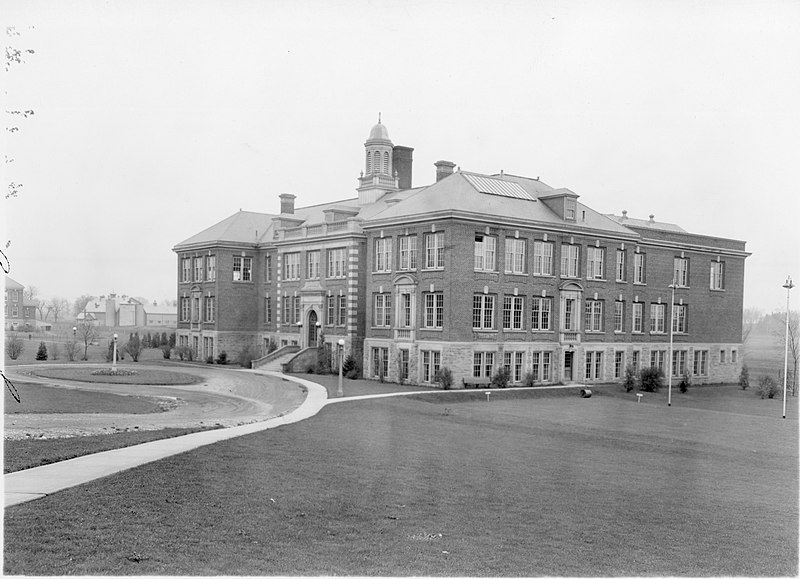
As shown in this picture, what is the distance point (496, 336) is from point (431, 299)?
4.22 meters

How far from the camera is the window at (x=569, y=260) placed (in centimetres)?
5069

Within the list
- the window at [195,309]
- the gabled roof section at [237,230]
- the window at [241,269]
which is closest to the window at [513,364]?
the window at [241,269]

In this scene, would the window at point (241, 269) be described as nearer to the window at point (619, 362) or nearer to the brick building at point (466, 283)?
the brick building at point (466, 283)

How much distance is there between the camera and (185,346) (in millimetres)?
69000

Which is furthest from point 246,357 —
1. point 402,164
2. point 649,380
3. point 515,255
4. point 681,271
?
point 681,271

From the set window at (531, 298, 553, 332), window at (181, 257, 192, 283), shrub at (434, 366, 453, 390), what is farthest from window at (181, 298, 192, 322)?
window at (531, 298, 553, 332)

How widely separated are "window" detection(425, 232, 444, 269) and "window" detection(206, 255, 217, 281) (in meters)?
24.8

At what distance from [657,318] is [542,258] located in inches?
523

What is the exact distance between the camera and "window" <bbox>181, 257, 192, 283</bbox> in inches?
2751

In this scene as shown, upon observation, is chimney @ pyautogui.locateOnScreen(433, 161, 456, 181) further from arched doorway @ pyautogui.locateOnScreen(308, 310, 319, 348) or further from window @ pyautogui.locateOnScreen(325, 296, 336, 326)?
arched doorway @ pyautogui.locateOnScreen(308, 310, 319, 348)

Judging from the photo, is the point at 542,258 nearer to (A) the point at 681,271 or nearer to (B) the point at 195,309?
(A) the point at 681,271

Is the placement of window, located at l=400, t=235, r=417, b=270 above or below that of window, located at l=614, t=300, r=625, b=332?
above

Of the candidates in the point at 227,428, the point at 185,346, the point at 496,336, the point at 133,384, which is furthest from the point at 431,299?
the point at 185,346

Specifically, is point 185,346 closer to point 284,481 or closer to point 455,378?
point 455,378
